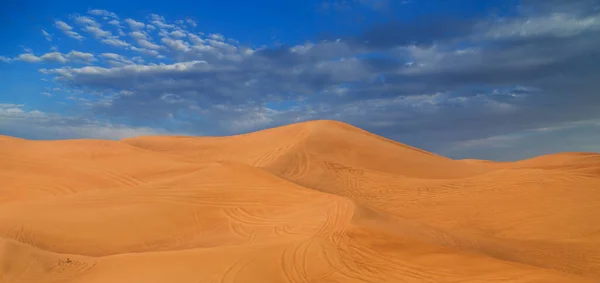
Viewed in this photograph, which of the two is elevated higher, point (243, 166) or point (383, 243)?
point (243, 166)

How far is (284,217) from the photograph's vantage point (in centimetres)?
1135

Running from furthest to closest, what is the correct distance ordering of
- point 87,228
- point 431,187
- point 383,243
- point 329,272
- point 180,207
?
point 431,187 < point 180,207 < point 87,228 < point 383,243 < point 329,272

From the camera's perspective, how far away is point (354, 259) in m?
8.02

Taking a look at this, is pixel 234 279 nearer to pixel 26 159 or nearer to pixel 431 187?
pixel 431 187

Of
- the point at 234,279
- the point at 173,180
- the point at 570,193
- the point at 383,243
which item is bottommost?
the point at 234,279

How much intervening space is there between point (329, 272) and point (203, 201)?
20.7ft

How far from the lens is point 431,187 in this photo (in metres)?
16.7

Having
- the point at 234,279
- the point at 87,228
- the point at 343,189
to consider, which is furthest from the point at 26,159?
the point at 234,279

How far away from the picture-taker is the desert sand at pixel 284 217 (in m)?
7.51

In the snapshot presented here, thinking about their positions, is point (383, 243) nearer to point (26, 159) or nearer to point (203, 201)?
point (203, 201)

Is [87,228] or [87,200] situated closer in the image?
[87,228]

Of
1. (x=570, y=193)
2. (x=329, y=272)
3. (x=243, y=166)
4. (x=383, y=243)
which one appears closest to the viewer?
(x=329, y=272)

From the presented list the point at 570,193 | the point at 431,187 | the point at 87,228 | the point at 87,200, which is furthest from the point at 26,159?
the point at 570,193

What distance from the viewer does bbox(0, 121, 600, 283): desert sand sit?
7.51m
